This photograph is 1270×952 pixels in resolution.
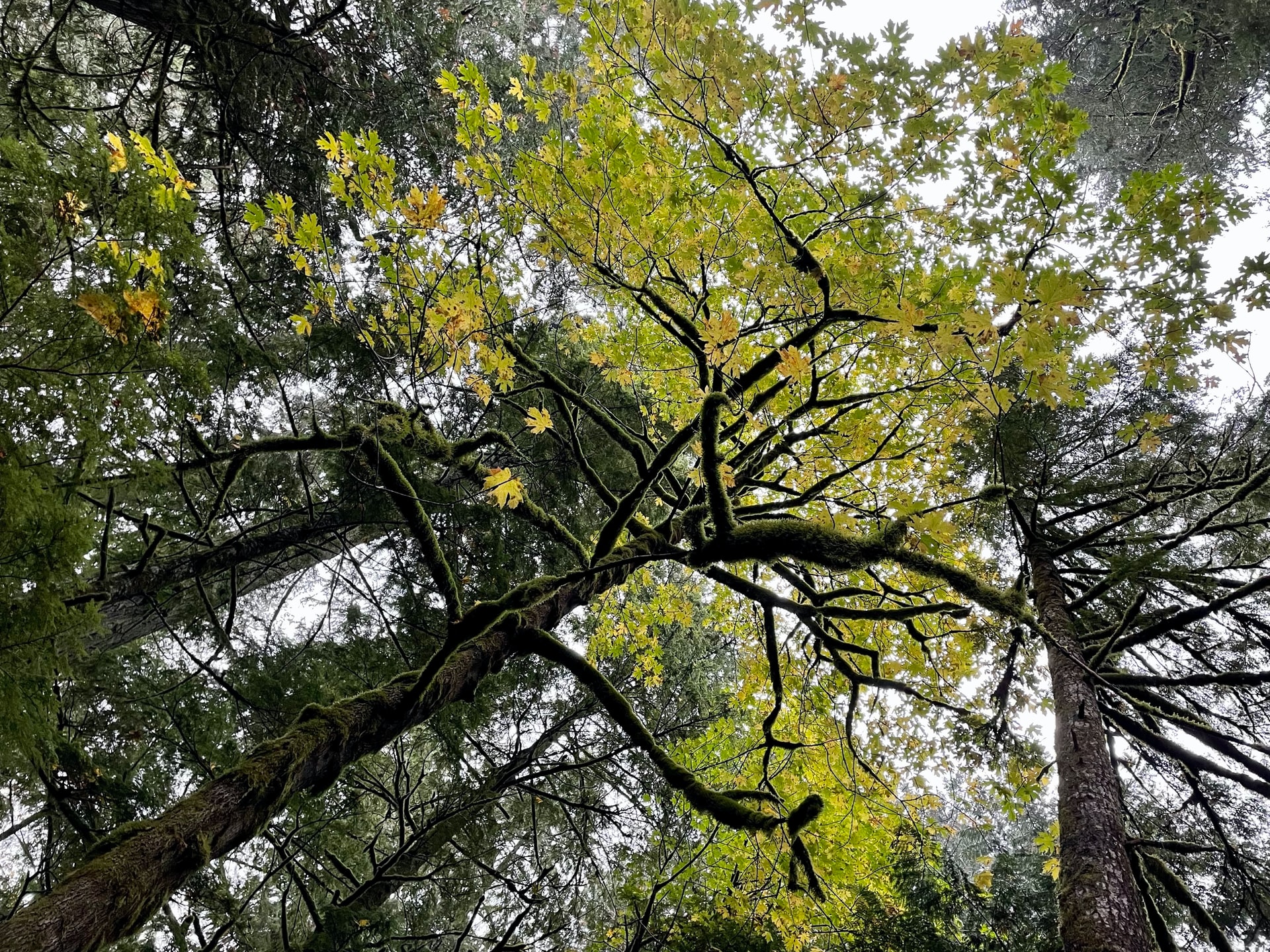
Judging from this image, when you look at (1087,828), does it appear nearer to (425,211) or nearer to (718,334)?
(718,334)

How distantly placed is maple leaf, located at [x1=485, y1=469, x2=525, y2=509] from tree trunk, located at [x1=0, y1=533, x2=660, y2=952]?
749mm

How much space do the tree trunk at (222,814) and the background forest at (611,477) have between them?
0.02 meters

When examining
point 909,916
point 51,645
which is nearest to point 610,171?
point 51,645

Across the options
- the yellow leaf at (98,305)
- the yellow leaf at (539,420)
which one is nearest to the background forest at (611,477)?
the yellow leaf at (98,305)

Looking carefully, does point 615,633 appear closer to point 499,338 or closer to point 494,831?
point 494,831

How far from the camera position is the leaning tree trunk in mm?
2443

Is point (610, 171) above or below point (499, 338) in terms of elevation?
above

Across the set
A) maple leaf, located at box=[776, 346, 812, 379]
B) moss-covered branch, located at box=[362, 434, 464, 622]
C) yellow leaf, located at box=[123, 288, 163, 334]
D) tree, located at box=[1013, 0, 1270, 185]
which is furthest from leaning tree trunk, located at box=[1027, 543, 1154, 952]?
tree, located at box=[1013, 0, 1270, 185]

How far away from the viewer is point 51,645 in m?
2.25

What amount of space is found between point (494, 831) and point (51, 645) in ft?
19.5

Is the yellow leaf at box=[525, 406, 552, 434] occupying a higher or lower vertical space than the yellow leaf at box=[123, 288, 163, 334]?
higher

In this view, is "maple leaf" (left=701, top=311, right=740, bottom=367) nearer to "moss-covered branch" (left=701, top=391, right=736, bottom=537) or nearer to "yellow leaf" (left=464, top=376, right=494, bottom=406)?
"moss-covered branch" (left=701, top=391, right=736, bottom=537)

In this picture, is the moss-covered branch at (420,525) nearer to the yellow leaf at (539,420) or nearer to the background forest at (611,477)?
the background forest at (611,477)

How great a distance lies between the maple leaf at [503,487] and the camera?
2.84m
